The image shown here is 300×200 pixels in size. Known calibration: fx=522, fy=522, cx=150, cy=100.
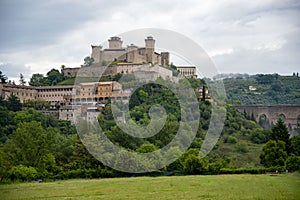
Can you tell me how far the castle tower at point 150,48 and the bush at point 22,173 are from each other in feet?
203

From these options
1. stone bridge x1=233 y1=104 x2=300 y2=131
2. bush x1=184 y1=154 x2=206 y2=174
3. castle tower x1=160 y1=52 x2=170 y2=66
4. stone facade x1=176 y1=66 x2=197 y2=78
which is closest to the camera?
bush x1=184 y1=154 x2=206 y2=174

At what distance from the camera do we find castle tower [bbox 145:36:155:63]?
9600 centimetres

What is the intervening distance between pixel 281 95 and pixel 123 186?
101 metres

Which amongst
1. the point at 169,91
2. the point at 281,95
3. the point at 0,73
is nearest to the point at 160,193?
the point at 169,91

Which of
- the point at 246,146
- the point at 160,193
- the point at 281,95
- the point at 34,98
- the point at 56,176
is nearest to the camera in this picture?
the point at 160,193

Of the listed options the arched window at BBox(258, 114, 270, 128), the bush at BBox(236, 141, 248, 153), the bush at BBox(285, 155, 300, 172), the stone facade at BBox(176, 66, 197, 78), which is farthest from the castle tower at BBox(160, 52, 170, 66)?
the bush at BBox(285, 155, 300, 172)

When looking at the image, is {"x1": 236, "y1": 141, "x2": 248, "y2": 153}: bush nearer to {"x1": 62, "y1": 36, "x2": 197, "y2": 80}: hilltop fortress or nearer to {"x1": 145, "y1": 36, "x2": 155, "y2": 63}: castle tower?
{"x1": 62, "y1": 36, "x2": 197, "y2": 80}: hilltop fortress

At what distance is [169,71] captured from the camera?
9362 centimetres

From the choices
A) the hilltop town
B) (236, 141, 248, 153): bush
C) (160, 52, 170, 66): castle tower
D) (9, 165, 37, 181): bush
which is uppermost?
(160, 52, 170, 66): castle tower

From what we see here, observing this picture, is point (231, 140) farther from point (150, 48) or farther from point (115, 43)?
point (115, 43)

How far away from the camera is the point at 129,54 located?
94.7 m

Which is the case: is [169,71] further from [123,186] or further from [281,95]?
[123,186]

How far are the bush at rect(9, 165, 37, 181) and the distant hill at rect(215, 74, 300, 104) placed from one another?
270 feet

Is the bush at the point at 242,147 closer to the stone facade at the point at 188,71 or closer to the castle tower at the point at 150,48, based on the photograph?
the castle tower at the point at 150,48
